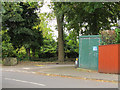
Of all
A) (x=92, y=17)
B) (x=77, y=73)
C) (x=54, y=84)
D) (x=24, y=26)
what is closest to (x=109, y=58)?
(x=77, y=73)

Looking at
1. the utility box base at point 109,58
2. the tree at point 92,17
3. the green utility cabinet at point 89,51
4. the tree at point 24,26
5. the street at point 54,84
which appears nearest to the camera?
the street at point 54,84

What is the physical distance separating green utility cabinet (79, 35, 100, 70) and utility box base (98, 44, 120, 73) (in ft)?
4.33

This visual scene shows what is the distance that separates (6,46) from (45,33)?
38.7ft

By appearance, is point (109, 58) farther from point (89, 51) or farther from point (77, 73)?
point (89, 51)

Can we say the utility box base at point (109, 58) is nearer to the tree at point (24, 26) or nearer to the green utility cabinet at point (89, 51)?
the green utility cabinet at point (89, 51)

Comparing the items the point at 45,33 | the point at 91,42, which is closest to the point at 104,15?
the point at 91,42

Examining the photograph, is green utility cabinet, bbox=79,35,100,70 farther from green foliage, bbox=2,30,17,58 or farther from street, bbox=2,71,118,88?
green foliage, bbox=2,30,17,58

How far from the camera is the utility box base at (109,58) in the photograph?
50.4ft

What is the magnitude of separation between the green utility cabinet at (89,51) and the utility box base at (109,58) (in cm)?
132

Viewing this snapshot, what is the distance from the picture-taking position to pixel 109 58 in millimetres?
16000

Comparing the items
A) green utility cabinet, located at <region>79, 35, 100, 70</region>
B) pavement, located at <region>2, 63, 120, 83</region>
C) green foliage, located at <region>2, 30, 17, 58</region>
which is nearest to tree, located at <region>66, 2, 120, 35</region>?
green utility cabinet, located at <region>79, 35, 100, 70</region>

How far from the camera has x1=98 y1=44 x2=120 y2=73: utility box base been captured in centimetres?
1537

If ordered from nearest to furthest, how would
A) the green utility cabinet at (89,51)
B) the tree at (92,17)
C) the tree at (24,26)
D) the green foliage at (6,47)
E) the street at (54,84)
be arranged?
the street at (54,84) < the green utility cabinet at (89,51) < the tree at (92,17) < the green foliage at (6,47) < the tree at (24,26)

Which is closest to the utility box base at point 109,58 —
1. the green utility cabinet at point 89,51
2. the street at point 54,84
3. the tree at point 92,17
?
the green utility cabinet at point 89,51
